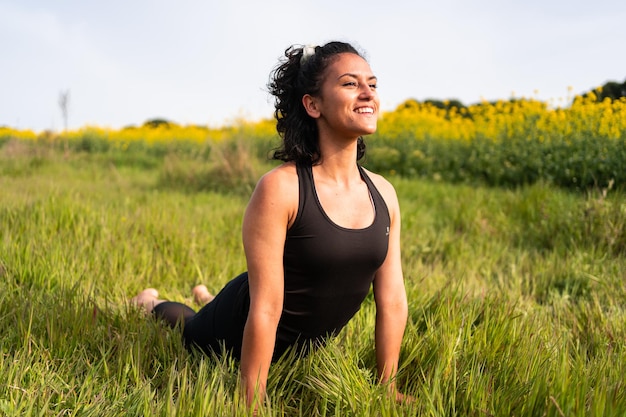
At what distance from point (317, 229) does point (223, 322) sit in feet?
2.17

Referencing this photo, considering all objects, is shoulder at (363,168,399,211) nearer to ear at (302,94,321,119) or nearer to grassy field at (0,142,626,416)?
ear at (302,94,321,119)

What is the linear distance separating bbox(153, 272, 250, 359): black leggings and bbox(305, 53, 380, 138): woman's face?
27.9 inches

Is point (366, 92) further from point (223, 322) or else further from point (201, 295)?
point (201, 295)

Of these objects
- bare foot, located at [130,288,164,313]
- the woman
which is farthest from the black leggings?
bare foot, located at [130,288,164,313]

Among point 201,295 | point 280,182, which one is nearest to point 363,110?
point 280,182

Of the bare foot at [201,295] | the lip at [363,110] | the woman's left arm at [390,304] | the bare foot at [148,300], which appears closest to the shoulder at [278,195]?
the lip at [363,110]

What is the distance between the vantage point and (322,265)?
1.93 metres

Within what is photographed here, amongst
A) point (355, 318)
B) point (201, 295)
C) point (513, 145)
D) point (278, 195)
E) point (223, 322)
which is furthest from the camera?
point (513, 145)

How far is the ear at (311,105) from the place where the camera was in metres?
1.97

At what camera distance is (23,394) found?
1.81 m

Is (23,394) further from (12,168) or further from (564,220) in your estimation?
(12,168)

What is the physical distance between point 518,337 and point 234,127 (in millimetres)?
10659

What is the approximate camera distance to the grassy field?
1779 mm

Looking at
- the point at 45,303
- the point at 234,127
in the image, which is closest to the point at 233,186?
the point at 45,303
